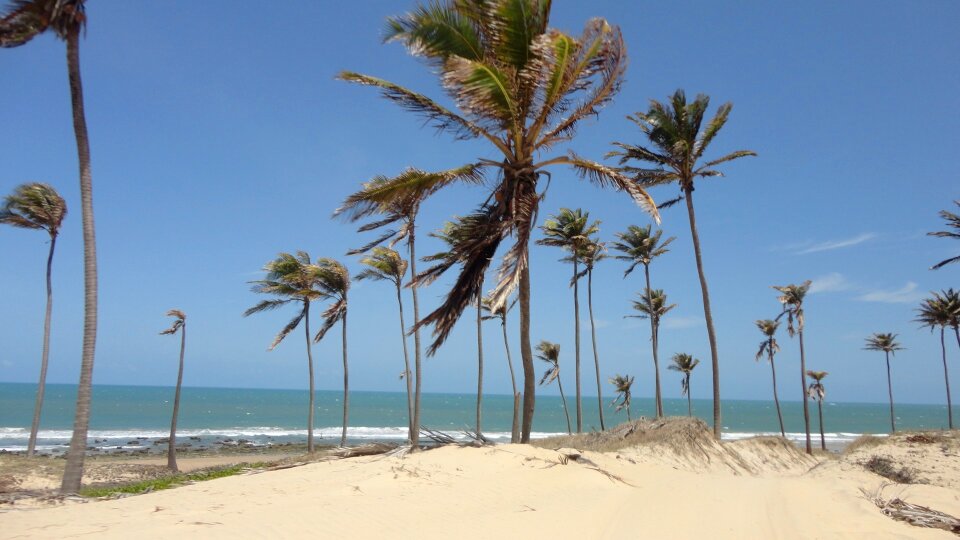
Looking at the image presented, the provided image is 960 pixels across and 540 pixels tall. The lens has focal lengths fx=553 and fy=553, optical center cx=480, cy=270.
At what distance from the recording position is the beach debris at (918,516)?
303 inches

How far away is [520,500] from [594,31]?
307 inches

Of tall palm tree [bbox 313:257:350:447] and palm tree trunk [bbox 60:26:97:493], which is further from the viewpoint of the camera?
tall palm tree [bbox 313:257:350:447]

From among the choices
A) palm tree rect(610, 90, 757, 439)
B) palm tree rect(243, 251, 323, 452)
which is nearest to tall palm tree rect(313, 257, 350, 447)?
palm tree rect(243, 251, 323, 452)

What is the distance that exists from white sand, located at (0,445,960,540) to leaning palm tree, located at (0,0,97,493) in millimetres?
4071

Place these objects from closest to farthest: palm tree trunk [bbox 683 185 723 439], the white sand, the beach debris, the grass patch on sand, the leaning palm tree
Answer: the white sand < the beach debris < the grass patch on sand < the leaning palm tree < palm tree trunk [bbox 683 185 723 439]

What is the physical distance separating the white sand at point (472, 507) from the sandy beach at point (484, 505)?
0.02m

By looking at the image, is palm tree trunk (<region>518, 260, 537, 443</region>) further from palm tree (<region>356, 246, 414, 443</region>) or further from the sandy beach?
palm tree (<region>356, 246, 414, 443</region>)

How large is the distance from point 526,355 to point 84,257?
850cm

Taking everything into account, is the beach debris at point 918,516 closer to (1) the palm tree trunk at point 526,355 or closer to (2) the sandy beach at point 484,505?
(2) the sandy beach at point 484,505

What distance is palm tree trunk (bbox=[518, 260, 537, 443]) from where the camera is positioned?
10336 millimetres

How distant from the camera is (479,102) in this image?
9367mm

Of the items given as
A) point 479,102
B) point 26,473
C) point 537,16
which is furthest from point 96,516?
point 26,473

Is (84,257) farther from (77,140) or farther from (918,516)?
(918,516)

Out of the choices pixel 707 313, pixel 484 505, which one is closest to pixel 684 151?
pixel 707 313
